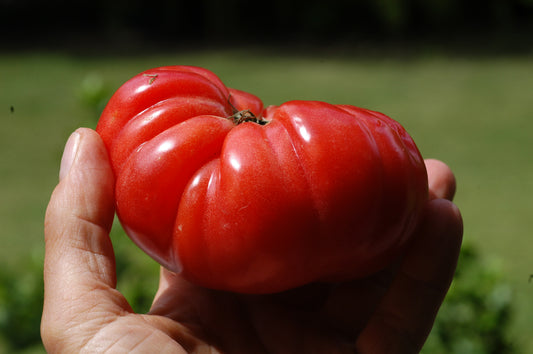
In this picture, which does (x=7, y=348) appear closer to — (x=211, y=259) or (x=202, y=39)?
(x=211, y=259)

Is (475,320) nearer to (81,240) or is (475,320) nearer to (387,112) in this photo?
(81,240)

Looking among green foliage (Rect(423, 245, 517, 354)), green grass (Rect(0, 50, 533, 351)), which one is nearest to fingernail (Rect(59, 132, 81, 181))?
green grass (Rect(0, 50, 533, 351))

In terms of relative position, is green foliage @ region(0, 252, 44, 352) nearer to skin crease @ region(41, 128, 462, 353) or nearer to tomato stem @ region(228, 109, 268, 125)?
skin crease @ region(41, 128, 462, 353)

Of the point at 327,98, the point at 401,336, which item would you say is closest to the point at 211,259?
the point at 401,336

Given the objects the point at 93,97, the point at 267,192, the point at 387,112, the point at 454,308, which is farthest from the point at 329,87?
Result: the point at 267,192

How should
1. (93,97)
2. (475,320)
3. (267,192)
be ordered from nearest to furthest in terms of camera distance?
(267,192) → (475,320) → (93,97)
